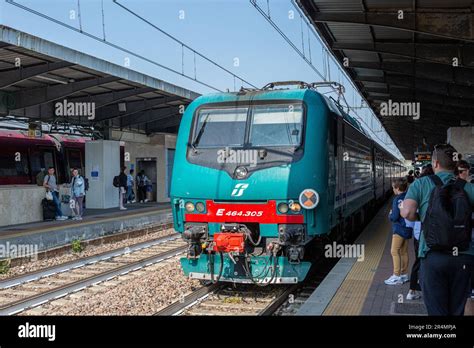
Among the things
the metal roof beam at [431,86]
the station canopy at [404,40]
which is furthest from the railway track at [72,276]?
the metal roof beam at [431,86]

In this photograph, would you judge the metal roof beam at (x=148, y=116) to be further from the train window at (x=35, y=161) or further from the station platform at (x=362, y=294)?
the station platform at (x=362, y=294)

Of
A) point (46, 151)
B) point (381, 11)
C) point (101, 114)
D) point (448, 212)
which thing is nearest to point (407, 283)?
point (448, 212)

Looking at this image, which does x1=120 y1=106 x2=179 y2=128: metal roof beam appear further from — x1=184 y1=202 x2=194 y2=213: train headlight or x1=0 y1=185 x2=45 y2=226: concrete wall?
Result: x1=184 y1=202 x2=194 y2=213: train headlight

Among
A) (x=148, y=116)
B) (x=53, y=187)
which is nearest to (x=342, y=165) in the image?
(x=53, y=187)

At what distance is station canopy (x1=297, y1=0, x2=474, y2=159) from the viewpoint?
11.1 m

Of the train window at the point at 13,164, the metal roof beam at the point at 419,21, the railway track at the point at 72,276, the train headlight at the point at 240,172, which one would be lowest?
the railway track at the point at 72,276

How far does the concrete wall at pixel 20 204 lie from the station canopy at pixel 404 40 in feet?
30.5

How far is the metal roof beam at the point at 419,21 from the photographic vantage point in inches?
434

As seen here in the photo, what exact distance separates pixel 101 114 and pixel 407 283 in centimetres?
1486

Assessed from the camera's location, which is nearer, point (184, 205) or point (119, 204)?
point (184, 205)
